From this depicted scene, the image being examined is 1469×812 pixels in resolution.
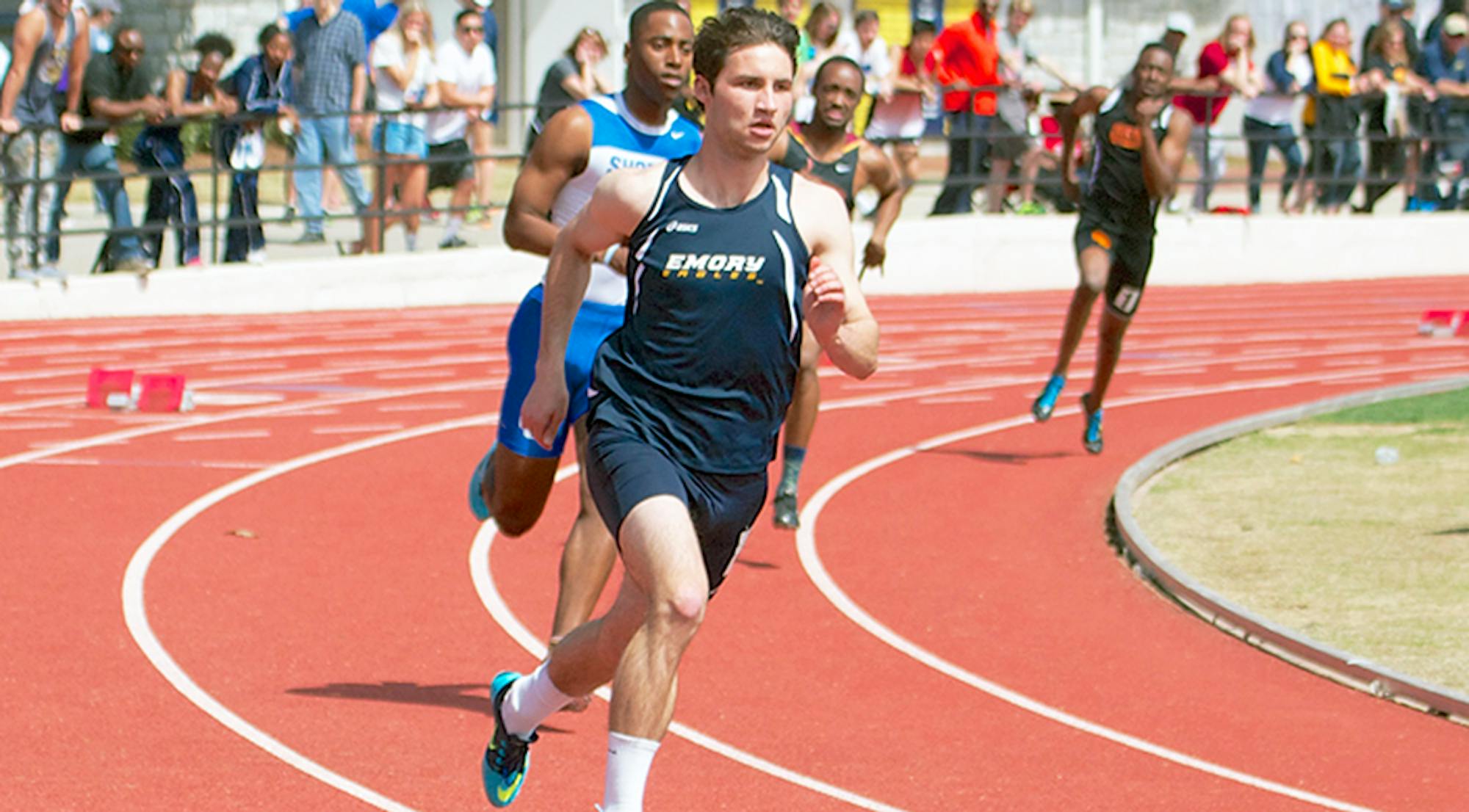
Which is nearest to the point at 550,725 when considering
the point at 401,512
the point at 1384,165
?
the point at 401,512

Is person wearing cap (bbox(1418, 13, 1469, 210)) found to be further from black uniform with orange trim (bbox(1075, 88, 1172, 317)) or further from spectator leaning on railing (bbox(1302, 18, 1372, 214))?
black uniform with orange trim (bbox(1075, 88, 1172, 317))

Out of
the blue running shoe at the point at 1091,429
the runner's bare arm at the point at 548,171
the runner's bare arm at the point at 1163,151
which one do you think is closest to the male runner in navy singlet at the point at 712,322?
the runner's bare arm at the point at 548,171

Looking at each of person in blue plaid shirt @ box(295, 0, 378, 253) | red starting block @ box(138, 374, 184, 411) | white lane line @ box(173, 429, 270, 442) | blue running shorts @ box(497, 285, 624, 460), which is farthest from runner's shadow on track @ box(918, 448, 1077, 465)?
person in blue plaid shirt @ box(295, 0, 378, 253)

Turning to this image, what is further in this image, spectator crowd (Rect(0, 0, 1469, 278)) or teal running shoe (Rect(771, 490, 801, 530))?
spectator crowd (Rect(0, 0, 1469, 278))

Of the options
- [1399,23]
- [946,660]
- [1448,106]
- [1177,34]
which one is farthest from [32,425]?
[1399,23]

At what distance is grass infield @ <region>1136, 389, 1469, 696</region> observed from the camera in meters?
8.54

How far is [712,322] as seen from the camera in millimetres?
5520

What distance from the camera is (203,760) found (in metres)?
6.50

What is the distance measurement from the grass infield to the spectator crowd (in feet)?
10.5

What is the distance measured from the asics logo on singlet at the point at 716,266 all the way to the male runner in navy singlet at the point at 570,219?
1251mm

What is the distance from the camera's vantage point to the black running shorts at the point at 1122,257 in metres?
12.6

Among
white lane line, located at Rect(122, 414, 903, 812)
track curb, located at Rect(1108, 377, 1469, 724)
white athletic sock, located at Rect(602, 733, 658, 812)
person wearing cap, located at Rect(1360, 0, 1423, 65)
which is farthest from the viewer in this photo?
person wearing cap, located at Rect(1360, 0, 1423, 65)

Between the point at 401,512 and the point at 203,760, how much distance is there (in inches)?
161

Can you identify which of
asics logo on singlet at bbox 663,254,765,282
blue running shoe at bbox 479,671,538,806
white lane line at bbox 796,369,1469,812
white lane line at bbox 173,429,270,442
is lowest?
white lane line at bbox 796,369,1469,812
